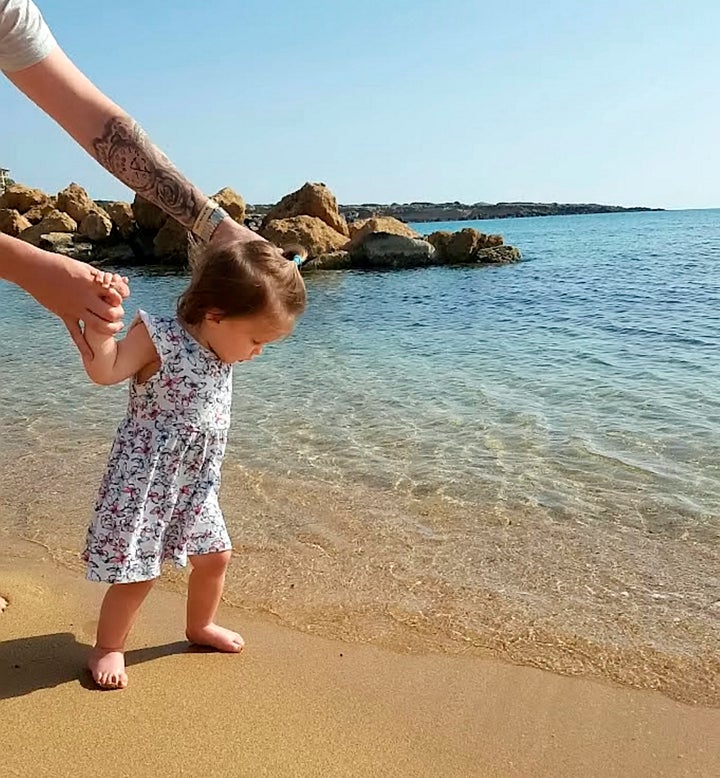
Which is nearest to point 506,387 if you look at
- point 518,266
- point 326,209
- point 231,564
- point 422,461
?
point 422,461

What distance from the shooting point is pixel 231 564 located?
11.7 feet

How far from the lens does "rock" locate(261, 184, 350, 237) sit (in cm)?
2795

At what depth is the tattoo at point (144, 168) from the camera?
269 cm

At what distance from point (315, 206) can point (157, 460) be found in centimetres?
2633

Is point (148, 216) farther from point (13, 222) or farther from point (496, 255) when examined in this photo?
point (496, 255)

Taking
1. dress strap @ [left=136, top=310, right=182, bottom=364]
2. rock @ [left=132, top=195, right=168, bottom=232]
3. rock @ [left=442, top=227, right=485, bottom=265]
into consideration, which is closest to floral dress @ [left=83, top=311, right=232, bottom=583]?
dress strap @ [left=136, top=310, right=182, bottom=364]

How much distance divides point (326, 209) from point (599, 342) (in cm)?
1923

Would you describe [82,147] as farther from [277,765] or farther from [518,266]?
[518,266]

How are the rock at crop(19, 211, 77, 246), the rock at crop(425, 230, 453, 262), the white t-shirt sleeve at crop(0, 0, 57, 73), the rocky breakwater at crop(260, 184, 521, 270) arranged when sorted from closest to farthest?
1. the white t-shirt sleeve at crop(0, 0, 57, 73)
2. the rocky breakwater at crop(260, 184, 521, 270)
3. the rock at crop(425, 230, 453, 262)
4. the rock at crop(19, 211, 77, 246)

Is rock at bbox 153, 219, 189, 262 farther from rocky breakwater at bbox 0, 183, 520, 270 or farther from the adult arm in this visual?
the adult arm

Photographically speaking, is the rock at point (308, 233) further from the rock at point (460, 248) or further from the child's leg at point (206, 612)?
the child's leg at point (206, 612)

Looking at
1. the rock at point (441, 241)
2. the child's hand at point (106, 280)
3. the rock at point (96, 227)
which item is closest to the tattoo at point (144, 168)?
→ the child's hand at point (106, 280)

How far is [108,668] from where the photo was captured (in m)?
2.47

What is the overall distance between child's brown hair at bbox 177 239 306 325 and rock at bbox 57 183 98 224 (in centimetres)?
3111
